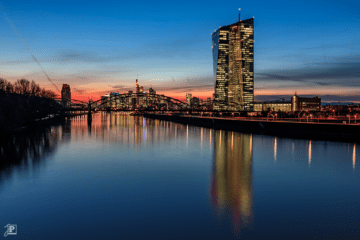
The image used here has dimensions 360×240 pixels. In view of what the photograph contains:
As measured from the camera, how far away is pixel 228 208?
12258mm

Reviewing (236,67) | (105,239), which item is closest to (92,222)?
(105,239)

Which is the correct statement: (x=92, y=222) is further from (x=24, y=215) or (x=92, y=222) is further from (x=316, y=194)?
(x=316, y=194)

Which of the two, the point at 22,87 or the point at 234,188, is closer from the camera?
the point at 234,188

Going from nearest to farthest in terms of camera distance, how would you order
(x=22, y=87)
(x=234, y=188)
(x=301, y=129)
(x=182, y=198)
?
(x=182, y=198), (x=234, y=188), (x=301, y=129), (x=22, y=87)

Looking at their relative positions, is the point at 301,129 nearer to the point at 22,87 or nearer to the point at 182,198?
the point at 182,198

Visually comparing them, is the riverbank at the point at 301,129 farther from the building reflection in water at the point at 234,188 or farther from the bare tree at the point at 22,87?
the bare tree at the point at 22,87

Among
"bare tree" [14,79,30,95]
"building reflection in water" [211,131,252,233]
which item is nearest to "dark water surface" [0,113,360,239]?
"building reflection in water" [211,131,252,233]

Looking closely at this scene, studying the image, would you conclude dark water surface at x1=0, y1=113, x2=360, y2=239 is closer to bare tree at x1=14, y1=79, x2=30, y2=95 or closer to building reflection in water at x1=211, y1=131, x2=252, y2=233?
building reflection in water at x1=211, y1=131, x2=252, y2=233

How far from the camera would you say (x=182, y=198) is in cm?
1374

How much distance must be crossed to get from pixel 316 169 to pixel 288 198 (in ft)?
28.8

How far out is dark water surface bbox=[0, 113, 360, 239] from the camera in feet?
32.9

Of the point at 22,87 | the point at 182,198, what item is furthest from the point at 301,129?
the point at 22,87

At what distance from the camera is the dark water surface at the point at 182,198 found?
10.0m

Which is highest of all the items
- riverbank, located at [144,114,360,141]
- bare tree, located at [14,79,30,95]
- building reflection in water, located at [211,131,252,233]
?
bare tree, located at [14,79,30,95]
